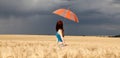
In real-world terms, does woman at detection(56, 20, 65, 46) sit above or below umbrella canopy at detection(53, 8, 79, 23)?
below

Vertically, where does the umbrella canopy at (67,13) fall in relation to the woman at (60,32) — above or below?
above

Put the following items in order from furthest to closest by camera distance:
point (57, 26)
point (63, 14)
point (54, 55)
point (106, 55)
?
point (57, 26) < point (63, 14) < point (106, 55) < point (54, 55)

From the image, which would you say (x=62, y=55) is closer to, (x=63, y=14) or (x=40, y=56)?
(x=40, y=56)

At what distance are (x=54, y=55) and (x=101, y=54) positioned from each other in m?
1.18

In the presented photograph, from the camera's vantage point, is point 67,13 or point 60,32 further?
point 60,32

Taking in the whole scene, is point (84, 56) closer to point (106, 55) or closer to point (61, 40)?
point (106, 55)

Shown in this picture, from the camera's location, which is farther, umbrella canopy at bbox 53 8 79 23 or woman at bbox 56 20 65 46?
woman at bbox 56 20 65 46

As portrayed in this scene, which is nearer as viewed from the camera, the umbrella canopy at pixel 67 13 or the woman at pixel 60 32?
the umbrella canopy at pixel 67 13

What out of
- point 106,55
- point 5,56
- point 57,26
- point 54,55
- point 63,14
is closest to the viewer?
point 5,56

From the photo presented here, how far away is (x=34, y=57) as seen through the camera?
20.5 ft

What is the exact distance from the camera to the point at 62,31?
33.6ft

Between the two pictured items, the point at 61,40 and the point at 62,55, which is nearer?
the point at 62,55

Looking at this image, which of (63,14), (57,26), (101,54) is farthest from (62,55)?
(57,26)

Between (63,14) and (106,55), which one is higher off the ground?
(63,14)
